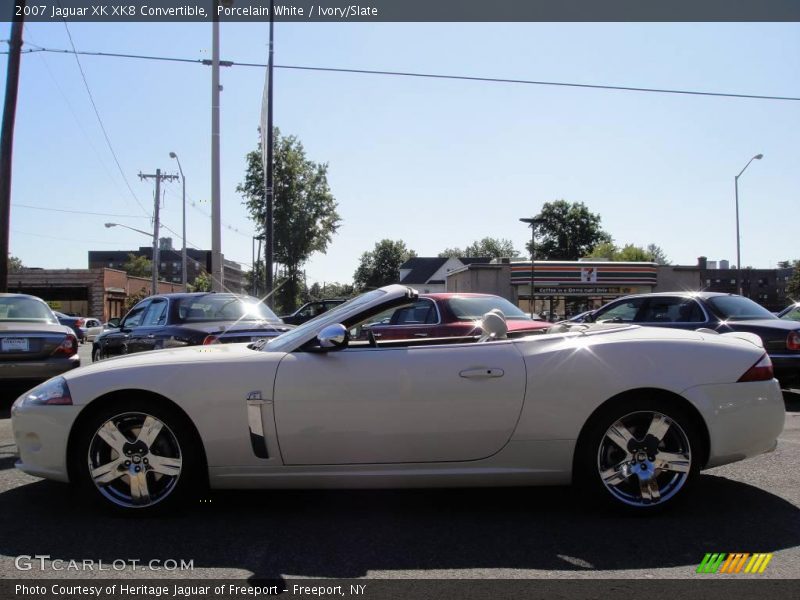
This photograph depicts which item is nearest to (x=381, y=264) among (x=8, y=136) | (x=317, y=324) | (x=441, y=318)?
(x=8, y=136)

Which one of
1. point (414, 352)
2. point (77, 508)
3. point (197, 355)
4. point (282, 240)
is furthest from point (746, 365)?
point (282, 240)

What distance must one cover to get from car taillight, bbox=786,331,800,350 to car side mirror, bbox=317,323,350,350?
22.2ft

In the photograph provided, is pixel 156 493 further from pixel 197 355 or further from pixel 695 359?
pixel 695 359

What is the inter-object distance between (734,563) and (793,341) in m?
6.03

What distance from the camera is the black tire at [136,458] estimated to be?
3.82 m

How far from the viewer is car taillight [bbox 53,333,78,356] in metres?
8.35

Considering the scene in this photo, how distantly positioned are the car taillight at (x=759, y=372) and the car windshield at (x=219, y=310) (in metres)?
5.65

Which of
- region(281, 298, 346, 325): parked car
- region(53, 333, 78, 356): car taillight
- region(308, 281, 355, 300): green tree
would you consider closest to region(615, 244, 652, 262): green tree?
region(308, 281, 355, 300): green tree

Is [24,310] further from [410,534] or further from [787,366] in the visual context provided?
[787,366]

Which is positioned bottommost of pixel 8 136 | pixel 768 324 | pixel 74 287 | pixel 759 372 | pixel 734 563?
Result: pixel 734 563

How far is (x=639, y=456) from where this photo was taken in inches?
152

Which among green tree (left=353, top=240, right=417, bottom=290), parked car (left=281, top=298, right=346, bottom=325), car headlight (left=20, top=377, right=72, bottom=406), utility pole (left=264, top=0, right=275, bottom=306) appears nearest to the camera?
car headlight (left=20, top=377, right=72, bottom=406)

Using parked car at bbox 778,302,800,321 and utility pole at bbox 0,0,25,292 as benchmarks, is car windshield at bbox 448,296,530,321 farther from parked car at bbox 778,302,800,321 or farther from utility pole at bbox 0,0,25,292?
utility pole at bbox 0,0,25,292

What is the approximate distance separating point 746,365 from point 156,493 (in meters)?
3.61
